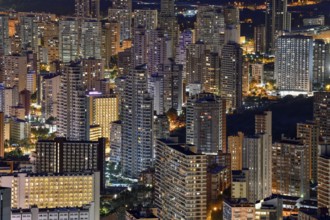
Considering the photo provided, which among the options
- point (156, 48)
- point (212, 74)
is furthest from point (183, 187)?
point (156, 48)

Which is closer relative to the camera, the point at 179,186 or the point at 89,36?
the point at 179,186

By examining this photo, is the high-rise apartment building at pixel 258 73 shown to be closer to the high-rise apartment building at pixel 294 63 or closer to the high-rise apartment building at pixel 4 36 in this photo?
the high-rise apartment building at pixel 294 63

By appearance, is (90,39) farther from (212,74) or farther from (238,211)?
(238,211)

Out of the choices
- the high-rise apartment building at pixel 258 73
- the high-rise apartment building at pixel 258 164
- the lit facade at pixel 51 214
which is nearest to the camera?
the lit facade at pixel 51 214

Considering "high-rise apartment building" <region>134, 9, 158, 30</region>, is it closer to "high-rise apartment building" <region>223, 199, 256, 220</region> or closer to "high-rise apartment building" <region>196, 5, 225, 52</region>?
"high-rise apartment building" <region>196, 5, 225, 52</region>

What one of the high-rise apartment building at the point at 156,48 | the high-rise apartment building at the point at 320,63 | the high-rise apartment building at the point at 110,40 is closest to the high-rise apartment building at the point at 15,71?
the high-rise apartment building at the point at 156,48

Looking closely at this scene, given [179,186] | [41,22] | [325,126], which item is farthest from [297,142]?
[41,22]

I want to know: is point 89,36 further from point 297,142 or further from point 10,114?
point 297,142

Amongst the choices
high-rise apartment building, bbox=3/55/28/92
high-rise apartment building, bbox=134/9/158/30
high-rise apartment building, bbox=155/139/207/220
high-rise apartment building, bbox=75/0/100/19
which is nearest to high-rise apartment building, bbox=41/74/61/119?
high-rise apartment building, bbox=3/55/28/92
